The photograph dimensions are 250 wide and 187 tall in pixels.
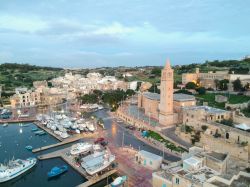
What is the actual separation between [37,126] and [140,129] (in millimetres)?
19937

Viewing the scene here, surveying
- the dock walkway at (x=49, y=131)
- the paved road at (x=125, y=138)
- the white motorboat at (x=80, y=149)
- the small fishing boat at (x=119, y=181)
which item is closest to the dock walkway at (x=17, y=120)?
the dock walkway at (x=49, y=131)

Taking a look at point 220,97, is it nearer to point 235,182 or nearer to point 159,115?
point 159,115

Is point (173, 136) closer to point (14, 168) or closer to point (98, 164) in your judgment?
point (98, 164)

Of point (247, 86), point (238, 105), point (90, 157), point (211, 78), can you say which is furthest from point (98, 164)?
point (211, 78)

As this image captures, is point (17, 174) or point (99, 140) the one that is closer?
point (17, 174)

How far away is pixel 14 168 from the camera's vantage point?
30.9m

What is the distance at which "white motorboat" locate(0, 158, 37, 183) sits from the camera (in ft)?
97.9

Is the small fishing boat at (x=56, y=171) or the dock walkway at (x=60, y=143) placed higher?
the dock walkway at (x=60, y=143)

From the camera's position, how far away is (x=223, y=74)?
68.8 meters

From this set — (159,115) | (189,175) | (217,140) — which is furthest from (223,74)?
(189,175)

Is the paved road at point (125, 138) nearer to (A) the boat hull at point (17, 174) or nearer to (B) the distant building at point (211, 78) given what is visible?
(A) the boat hull at point (17, 174)

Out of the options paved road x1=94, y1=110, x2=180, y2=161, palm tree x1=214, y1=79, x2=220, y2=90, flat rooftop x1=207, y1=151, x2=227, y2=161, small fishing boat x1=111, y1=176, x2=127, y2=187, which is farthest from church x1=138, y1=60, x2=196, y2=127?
palm tree x1=214, y1=79, x2=220, y2=90

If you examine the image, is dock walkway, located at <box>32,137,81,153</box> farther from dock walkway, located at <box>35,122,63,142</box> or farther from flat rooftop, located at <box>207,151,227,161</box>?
flat rooftop, located at <box>207,151,227,161</box>

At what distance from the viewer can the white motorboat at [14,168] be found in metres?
29.9
